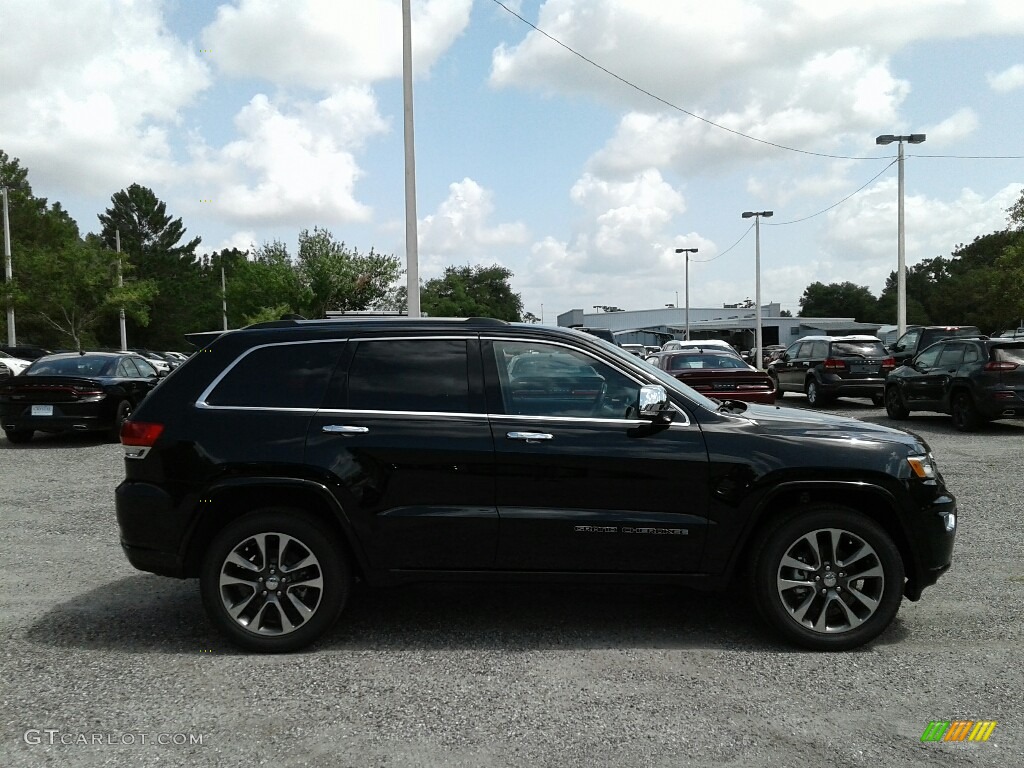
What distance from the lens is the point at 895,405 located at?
17.6 m

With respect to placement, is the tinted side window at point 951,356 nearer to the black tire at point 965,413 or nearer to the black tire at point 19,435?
the black tire at point 965,413

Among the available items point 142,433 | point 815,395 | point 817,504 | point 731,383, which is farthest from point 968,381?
point 142,433

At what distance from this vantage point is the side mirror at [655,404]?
448 cm

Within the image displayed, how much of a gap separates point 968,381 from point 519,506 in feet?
41.7

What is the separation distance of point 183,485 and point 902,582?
371 centimetres

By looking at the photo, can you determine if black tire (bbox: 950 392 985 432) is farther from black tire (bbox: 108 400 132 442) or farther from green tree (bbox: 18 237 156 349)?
green tree (bbox: 18 237 156 349)

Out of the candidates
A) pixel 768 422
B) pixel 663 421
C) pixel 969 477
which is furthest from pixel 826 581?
pixel 969 477

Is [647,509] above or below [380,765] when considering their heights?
above

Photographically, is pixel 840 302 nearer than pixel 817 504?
No

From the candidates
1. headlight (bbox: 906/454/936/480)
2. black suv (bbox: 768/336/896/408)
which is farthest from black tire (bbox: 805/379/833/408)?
headlight (bbox: 906/454/936/480)

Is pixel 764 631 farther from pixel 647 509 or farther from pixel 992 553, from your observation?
pixel 992 553

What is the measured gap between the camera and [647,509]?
4.64 m

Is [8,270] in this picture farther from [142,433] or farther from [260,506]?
[260,506]
